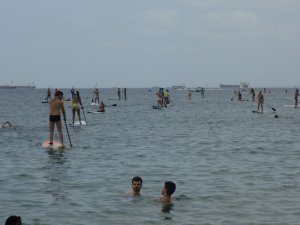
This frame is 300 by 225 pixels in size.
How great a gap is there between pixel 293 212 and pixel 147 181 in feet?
13.8

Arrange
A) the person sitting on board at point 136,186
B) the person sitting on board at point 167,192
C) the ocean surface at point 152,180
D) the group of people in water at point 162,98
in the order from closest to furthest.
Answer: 1. the ocean surface at point 152,180
2. the person sitting on board at point 167,192
3. the person sitting on board at point 136,186
4. the group of people in water at point 162,98

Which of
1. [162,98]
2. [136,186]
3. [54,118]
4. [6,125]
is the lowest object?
[6,125]

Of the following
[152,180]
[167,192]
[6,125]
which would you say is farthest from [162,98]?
[167,192]

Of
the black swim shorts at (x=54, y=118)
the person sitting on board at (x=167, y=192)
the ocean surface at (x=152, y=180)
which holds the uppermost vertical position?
the black swim shorts at (x=54, y=118)

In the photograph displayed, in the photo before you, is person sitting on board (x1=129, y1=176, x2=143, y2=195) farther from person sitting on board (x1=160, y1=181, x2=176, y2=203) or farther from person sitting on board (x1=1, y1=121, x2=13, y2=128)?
person sitting on board (x1=1, y1=121, x2=13, y2=128)

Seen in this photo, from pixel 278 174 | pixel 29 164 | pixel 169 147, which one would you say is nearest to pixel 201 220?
pixel 278 174

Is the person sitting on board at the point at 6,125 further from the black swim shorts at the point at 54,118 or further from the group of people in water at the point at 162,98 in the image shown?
the group of people in water at the point at 162,98

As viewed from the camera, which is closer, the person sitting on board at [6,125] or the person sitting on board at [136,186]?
the person sitting on board at [136,186]

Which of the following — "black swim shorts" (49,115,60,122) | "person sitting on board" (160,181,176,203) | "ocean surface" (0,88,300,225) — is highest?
"black swim shorts" (49,115,60,122)

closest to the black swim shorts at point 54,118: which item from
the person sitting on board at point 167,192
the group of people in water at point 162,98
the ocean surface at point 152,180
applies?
the ocean surface at point 152,180

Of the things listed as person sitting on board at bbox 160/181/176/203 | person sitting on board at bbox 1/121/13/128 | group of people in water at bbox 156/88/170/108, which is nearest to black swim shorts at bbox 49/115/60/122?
person sitting on board at bbox 160/181/176/203

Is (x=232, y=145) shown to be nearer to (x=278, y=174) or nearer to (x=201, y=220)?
(x=278, y=174)

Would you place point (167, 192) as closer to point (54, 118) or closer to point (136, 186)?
point (136, 186)

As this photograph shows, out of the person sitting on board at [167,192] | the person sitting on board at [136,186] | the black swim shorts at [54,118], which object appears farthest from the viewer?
the black swim shorts at [54,118]
